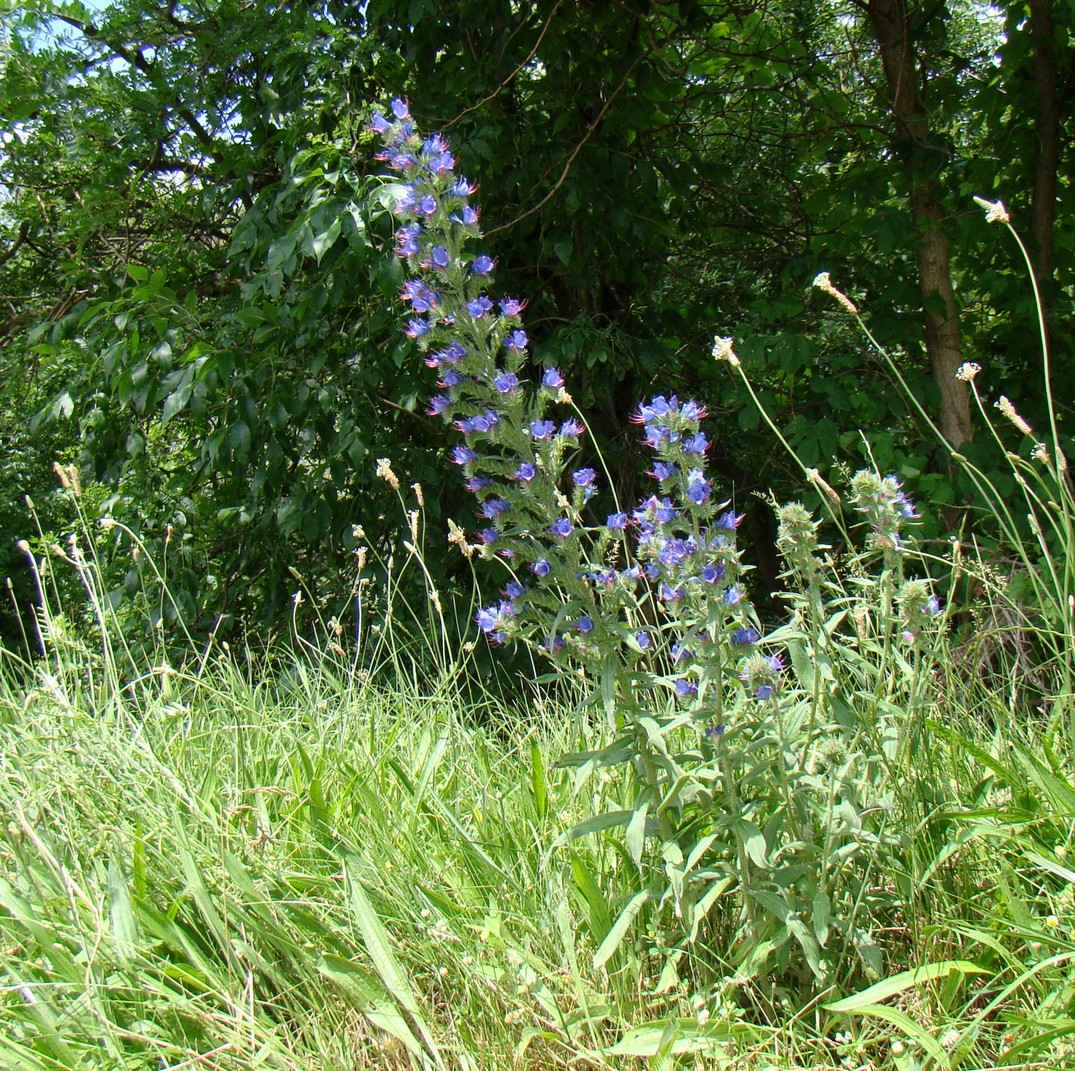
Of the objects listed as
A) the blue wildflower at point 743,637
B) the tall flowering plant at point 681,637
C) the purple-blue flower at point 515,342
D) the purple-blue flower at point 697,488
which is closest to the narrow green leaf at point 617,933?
the tall flowering plant at point 681,637

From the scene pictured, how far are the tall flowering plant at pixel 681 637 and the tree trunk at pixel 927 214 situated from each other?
102 inches

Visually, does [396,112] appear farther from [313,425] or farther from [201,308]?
[201,308]

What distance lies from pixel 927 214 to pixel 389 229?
2.21 m

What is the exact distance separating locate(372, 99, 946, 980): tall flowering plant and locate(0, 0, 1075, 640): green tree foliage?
1624 millimetres

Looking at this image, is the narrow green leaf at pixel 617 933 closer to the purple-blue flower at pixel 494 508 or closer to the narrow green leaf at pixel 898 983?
the narrow green leaf at pixel 898 983

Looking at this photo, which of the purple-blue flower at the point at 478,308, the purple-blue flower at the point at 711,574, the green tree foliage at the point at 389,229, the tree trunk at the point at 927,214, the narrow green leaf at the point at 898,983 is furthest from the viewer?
the tree trunk at the point at 927,214

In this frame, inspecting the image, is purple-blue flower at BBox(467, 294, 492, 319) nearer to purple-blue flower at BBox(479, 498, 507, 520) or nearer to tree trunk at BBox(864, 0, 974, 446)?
purple-blue flower at BBox(479, 498, 507, 520)

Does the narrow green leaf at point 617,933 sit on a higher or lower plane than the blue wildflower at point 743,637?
lower

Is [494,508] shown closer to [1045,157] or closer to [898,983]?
[898,983]

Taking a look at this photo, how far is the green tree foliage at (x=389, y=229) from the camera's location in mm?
3943

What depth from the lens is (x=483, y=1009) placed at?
1742 mm

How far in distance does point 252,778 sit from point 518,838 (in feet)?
2.23

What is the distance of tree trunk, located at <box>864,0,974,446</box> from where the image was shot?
13.5 feet

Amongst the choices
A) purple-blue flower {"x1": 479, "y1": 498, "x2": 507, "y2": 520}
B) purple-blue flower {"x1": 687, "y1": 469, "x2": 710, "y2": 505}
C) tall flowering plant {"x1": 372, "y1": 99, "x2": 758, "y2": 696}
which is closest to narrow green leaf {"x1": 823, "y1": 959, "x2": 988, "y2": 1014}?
tall flowering plant {"x1": 372, "y1": 99, "x2": 758, "y2": 696}
